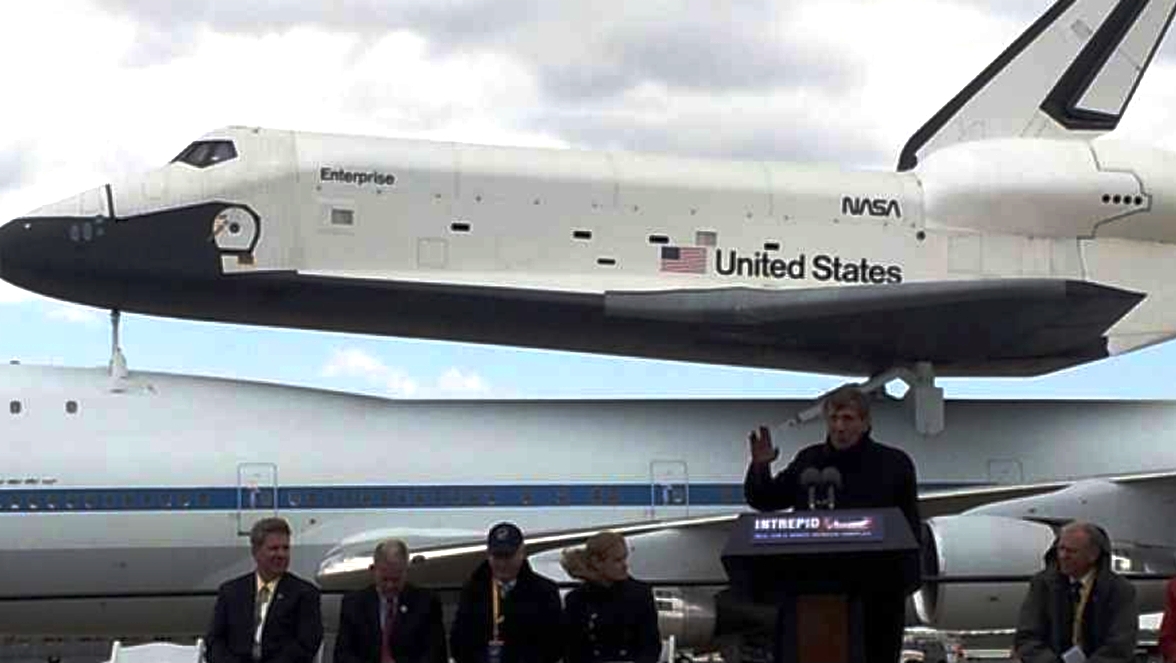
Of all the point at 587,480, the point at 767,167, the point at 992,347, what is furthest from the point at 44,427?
the point at 992,347

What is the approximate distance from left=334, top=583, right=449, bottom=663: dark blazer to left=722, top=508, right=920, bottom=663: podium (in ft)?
8.28

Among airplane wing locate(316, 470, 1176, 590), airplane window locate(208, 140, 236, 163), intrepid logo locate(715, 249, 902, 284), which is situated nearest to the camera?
airplane window locate(208, 140, 236, 163)

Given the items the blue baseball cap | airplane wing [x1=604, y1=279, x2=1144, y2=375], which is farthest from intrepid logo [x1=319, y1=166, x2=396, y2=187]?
the blue baseball cap

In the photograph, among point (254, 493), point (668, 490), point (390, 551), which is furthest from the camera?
point (668, 490)

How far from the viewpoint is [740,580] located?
9.52 metres

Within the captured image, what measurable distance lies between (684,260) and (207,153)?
5.01 meters

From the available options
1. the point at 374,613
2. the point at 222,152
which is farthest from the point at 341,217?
the point at 374,613

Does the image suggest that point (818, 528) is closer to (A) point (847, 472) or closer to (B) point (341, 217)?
(A) point (847, 472)

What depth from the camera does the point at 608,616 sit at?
35.6ft

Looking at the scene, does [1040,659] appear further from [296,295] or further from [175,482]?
[175,482]

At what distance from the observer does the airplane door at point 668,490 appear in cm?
2252

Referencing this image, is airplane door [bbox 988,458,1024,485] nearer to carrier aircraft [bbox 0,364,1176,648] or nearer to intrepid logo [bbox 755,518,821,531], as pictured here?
carrier aircraft [bbox 0,364,1176,648]

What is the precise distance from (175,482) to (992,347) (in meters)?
9.07

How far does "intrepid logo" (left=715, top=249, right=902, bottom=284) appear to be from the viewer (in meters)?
20.0
